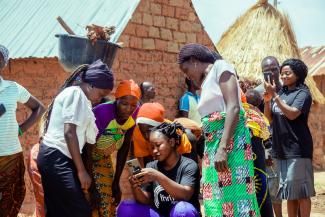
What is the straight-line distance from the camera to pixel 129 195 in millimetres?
7539

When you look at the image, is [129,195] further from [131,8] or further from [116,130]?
[116,130]

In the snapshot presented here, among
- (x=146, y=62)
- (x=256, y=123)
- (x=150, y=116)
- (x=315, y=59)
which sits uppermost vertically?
(x=315, y=59)

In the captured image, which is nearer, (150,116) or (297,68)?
(150,116)

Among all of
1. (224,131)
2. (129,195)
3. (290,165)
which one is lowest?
(129,195)

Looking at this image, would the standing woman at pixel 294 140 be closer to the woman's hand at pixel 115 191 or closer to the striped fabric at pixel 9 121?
the woman's hand at pixel 115 191

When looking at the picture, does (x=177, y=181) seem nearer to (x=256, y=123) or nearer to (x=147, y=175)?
(x=147, y=175)

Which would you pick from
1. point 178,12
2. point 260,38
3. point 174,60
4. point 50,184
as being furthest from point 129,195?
point 260,38

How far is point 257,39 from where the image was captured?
11.6 m

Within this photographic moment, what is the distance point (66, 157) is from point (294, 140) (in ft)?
7.44

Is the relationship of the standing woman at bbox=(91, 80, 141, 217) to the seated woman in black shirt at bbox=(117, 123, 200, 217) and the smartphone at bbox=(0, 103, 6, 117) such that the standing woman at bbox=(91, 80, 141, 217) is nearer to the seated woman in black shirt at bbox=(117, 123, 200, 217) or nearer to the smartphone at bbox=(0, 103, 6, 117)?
the seated woman in black shirt at bbox=(117, 123, 200, 217)

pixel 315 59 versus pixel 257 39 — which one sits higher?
pixel 315 59

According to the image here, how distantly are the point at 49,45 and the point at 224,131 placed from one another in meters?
4.84

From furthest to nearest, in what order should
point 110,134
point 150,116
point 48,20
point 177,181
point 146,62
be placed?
point 48,20 < point 146,62 < point 150,116 < point 110,134 < point 177,181

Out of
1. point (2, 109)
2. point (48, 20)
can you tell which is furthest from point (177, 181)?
point (48, 20)
